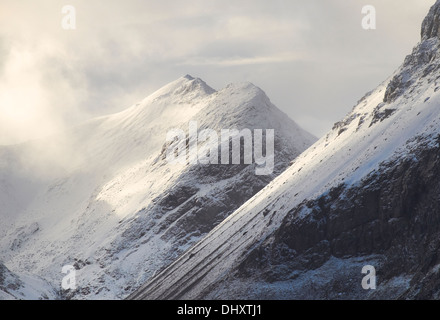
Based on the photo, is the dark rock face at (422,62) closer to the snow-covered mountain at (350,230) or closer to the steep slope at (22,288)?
the snow-covered mountain at (350,230)

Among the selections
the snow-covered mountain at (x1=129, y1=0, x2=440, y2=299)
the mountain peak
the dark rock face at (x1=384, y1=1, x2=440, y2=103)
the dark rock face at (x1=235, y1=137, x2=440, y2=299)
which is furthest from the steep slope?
the mountain peak

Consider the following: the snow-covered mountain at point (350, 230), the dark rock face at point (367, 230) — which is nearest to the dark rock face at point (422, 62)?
the snow-covered mountain at point (350, 230)

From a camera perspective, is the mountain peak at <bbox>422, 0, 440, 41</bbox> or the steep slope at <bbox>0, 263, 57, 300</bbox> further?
the mountain peak at <bbox>422, 0, 440, 41</bbox>

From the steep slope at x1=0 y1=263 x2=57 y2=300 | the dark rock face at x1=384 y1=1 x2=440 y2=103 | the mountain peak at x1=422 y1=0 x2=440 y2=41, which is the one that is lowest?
the steep slope at x1=0 y1=263 x2=57 y2=300

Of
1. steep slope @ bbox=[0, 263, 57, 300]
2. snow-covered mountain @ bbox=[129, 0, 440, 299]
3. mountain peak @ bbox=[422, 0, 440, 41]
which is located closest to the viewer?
snow-covered mountain @ bbox=[129, 0, 440, 299]

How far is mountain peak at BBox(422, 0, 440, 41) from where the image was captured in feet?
608

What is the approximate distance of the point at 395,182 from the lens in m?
146

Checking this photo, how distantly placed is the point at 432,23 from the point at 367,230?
61.1 m

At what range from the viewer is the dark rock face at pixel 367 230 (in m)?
138

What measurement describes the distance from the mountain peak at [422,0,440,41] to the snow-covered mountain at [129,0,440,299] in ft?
49.7

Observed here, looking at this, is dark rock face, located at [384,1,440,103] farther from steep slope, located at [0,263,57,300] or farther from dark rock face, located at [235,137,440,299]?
steep slope, located at [0,263,57,300]

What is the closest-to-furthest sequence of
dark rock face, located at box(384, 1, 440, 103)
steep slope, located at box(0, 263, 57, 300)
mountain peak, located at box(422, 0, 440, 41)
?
steep slope, located at box(0, 263, 57, 300) < dark rock face, located at box(384, 1, 440, 103) < mountain peak, located at box(422, 0, 440, 41)
